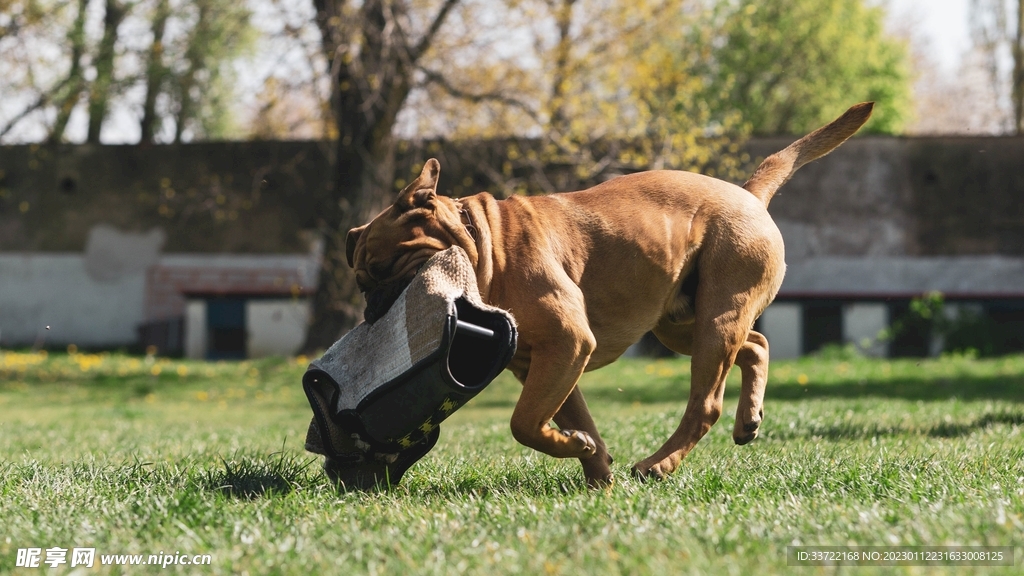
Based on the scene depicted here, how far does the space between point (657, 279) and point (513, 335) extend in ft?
3.69

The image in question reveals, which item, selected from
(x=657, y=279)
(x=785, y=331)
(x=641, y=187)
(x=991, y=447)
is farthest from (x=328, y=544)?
(x=785, y=331)

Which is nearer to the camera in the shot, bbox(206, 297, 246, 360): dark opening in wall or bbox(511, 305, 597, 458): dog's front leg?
bbox(511, 305, 597, 458): dog's front leg

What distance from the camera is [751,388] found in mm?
4730

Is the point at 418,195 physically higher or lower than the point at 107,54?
lower

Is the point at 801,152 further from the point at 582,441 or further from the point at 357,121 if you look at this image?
the point at 357,121

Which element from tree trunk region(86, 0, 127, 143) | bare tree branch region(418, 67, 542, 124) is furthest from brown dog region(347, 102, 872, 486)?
tree trunk region(86, 0, 127, 143)

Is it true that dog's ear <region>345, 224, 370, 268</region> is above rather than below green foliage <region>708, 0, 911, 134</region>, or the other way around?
below

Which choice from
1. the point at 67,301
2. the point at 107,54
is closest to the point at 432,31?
the point at 107,54

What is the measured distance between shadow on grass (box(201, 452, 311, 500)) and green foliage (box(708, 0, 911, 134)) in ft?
97.5

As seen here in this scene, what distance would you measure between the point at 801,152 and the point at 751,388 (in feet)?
4.75

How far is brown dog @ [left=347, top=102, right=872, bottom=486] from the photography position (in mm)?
4035

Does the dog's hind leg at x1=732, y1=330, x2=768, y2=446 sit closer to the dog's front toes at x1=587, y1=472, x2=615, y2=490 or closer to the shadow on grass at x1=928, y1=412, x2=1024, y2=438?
the dog's front toes at x1=587, y1=472, x2=615, y2=490

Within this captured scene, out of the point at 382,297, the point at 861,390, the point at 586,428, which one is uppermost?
the point at 382,297

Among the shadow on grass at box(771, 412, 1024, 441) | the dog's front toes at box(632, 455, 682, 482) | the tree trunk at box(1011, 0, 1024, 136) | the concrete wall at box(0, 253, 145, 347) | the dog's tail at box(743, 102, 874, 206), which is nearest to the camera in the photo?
the dog's front toes at box(632, 455, 682, 482)
